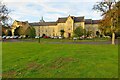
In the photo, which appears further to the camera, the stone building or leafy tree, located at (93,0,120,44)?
the stone building

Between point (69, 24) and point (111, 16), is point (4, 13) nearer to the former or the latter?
point (111, 16)

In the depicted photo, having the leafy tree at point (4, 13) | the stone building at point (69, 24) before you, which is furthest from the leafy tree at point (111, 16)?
the stone building at point (69, 24)

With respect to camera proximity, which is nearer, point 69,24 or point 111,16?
point 111,16

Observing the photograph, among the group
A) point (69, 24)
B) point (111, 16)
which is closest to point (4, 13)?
point (111, 16)

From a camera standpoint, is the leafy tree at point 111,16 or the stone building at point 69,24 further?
the stone building at point 69,24

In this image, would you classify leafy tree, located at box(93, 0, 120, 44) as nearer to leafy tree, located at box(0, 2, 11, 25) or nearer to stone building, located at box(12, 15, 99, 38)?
leafy tree, located at box(0, 2, 11, 25)

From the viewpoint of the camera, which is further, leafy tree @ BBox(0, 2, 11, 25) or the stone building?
the stone building

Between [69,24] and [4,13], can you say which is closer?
[4,13]

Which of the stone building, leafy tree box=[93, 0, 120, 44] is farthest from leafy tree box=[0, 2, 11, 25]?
the stone building

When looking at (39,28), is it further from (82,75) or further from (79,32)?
(82,75)

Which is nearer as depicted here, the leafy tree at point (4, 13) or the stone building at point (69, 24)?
the leafy tree at point (4, 13)

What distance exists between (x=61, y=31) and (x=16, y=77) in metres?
115

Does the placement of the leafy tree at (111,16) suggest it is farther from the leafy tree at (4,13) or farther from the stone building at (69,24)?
the stone building at (69,24)

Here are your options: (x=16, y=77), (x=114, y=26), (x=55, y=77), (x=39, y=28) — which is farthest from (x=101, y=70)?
(x=39, y=28)
